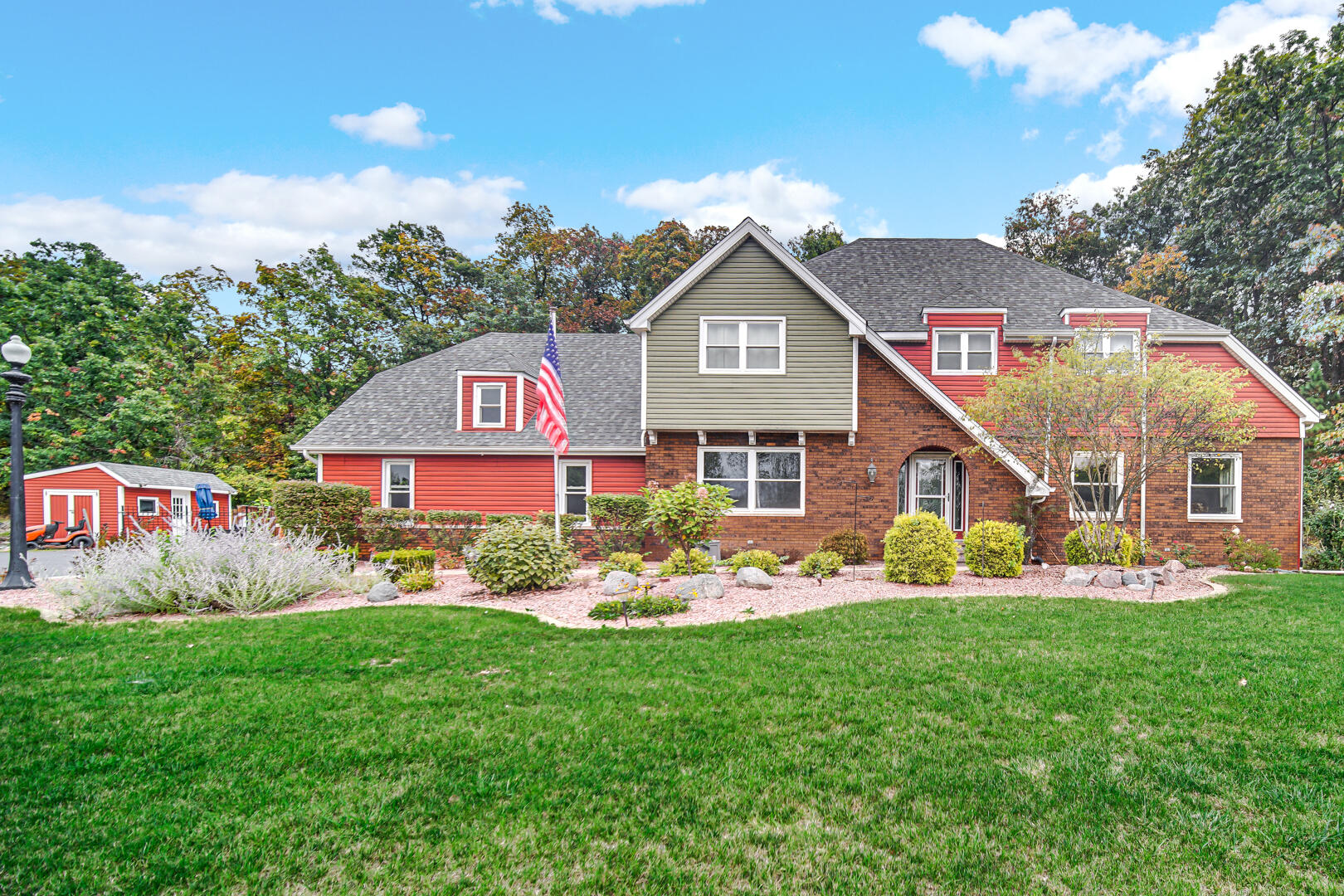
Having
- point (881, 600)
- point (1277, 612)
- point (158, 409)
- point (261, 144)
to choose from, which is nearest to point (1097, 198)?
point (1277, 612)


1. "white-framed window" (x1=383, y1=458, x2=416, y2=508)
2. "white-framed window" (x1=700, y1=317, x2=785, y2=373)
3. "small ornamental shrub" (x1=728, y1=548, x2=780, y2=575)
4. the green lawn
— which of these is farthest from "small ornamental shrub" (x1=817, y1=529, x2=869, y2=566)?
"white-framed window" (x1=383, y1=458, x2=416, y2=508)

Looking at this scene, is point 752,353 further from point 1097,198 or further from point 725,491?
point 1097,198

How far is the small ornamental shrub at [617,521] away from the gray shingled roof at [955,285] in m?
7.80

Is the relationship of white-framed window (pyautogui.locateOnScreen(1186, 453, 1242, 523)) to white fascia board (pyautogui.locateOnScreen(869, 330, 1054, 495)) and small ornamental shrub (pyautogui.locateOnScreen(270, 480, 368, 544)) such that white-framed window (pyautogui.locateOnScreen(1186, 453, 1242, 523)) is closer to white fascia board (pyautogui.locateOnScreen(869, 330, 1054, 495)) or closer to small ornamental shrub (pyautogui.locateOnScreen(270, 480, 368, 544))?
white fascia board (pyautogui.locateOnScreen(869, 330, 1054, 495))

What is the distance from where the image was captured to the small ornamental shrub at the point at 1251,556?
1300 centimetres

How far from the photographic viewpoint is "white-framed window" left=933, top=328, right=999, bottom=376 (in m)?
14.8

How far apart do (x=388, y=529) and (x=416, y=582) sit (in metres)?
4.59

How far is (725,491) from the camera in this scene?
1105cm

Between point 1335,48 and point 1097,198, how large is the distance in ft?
36.0

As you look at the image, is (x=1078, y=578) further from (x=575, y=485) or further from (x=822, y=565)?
(x=575, y=485)

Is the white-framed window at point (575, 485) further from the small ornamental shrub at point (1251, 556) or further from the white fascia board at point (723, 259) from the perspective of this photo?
A: the small ornamental shrub at point (1251, 556)

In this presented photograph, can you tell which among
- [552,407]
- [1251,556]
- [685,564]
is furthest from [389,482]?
[1251,556]

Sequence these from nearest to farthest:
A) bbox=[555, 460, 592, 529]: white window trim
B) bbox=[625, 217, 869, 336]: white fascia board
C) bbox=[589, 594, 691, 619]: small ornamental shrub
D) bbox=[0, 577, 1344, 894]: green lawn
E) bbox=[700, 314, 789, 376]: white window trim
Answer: bbox=[0, 577, 1344, 894]: green lawn
bbox=[589, 594, 691, 619]: small ornamental shrub
bbox=[625, 217, 869, 336]: white fascia board
bbox=[700, 314, 789, 376]: white window trim
bbox=[555, 460, 592, 529]: white window trim

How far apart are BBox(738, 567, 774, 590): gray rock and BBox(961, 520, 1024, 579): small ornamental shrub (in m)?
4.09
